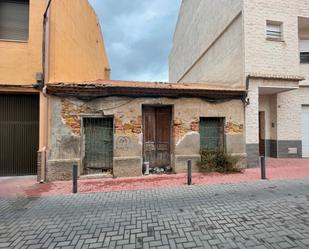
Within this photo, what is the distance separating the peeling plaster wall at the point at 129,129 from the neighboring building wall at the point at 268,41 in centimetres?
224

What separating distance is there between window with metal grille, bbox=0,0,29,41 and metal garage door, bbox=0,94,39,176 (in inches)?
89.0

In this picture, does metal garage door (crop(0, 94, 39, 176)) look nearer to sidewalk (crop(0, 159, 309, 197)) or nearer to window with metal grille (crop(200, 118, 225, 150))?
sidewalk (crop(0, 159, 309, 197))

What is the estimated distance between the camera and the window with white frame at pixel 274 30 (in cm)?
980

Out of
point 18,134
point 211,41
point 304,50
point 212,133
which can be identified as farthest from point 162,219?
point 304,50

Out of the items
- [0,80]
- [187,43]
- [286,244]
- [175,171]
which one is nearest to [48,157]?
[0,80]

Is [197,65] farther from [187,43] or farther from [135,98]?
[135,98]

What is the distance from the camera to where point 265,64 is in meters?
9.43

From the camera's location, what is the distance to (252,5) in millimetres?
9492

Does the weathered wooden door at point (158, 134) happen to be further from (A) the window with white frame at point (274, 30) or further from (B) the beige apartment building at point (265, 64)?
(A) the window with white frame at point (274, 30)

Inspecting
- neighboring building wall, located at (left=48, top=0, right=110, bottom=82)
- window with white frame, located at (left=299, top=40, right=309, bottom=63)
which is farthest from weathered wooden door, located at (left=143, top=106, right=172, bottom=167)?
window with white frame, located at (left=299, top=40, right=309, bottom=63)

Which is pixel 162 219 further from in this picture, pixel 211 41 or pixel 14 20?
pixel 211 41

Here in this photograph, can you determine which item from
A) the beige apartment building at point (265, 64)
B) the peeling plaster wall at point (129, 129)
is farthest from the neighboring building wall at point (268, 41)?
the peeling plaster wall at point (129, 129)

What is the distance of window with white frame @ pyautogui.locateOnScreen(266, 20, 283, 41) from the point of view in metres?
9.80

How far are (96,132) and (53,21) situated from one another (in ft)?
15.5
